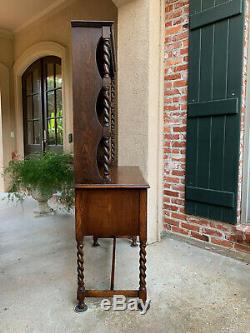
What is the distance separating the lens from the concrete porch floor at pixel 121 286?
1.53 meters

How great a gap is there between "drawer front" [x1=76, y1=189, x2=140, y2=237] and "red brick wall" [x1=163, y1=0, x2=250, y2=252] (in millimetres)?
1128

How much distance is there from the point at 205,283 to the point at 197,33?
2.02 m

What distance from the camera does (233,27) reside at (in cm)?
216

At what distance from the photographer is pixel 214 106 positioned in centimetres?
231

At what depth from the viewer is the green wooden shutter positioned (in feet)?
7.18

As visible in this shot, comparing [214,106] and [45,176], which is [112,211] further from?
[45,176]

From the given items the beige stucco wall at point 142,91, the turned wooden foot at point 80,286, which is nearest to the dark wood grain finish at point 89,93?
the turned wooden foot at point 80,286

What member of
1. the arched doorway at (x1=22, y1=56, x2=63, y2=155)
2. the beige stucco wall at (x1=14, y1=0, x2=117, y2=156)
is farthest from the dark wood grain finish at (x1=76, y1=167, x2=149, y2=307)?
the arched doorway at (x1=22, y1=56, x2=63, y2=155)

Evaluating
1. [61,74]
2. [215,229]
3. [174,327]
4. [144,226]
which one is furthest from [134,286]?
[61,74]

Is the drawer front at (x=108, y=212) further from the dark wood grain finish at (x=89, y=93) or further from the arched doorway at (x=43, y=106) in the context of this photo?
the arched doorway at (x=43, y=106)

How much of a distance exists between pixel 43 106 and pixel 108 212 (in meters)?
3.69

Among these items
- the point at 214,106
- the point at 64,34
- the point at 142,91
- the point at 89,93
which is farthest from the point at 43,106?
the point at 89,93

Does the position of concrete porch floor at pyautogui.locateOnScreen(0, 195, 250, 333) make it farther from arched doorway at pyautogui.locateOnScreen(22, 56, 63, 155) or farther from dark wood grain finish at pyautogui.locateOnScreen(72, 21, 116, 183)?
arched doorway at pyautogui.locateOnScreen(22, 56, 63, 155)

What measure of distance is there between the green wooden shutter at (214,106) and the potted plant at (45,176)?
5.19 feet
